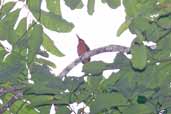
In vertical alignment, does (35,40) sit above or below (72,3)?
below

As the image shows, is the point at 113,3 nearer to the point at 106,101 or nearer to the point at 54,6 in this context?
the point at 54,6

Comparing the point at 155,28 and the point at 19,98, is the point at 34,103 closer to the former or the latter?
the point at 19,98

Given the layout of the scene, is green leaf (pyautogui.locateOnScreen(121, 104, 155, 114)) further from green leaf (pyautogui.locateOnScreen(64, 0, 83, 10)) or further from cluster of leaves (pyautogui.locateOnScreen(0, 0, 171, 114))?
green leaf (pyautogui.locateOnScreen(64, 0, 83, 10))

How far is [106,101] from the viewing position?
171 cm

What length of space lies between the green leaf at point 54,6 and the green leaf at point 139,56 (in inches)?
→ 20.4

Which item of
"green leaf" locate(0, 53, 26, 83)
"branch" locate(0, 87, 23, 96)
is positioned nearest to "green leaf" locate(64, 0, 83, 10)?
"green leaf" locate(0, 53, 26, 83)

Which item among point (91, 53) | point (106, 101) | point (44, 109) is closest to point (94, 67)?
point (106, 101)

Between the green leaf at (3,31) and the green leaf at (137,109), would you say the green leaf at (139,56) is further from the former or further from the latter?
the green leaf at (3,31)

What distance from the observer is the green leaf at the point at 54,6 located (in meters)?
2.09

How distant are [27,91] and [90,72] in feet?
0.90

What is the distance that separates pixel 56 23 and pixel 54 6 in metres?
0.16

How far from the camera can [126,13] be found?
2.03m

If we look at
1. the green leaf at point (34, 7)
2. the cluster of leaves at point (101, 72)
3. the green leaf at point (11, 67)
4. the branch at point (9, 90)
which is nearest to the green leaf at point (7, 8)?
the cluster of leaves at point (101, 72)

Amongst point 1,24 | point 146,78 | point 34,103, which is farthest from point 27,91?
point 146,78
